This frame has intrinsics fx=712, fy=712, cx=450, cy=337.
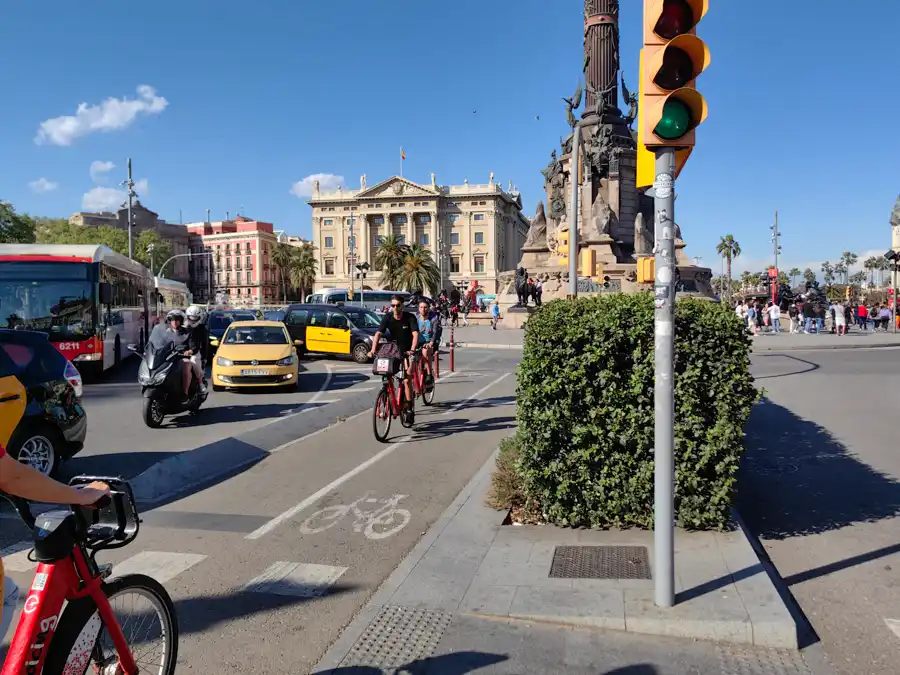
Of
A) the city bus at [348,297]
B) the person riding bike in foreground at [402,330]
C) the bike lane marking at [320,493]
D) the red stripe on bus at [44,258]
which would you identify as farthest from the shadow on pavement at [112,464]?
the city bus at [348,297]

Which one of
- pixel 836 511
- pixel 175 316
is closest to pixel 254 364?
pixel 175 316

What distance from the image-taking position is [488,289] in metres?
109

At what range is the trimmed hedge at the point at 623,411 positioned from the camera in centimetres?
482

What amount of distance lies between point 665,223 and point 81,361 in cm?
1459

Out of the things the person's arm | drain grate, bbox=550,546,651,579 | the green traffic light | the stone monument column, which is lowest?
drain grate, bbox=550,546,651,579

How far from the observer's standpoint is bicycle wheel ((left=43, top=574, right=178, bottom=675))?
7.70 feet

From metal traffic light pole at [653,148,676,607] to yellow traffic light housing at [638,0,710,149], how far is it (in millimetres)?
134

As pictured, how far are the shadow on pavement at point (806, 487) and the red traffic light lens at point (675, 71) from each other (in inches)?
135

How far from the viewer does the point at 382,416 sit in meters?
8.93

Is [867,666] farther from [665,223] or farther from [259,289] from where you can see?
[259,289]

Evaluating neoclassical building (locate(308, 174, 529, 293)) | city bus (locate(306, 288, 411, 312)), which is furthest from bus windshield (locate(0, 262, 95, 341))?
neoclassical building (locate(308, 174, 529, 293))

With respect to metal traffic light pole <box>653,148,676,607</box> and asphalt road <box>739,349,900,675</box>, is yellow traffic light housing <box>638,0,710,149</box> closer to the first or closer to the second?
metal traffic light pole <box>653,148,676,607</box>

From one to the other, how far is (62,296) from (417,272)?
7166 cm

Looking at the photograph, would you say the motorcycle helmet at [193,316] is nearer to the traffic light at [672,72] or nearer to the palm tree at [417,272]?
the traffic light at [672,72]
